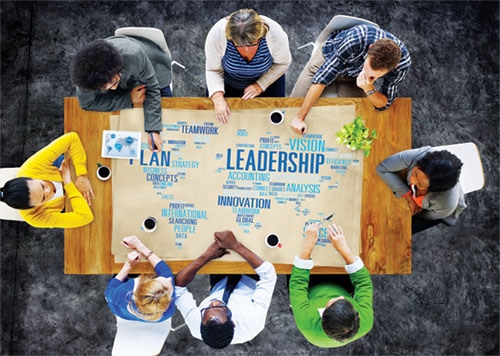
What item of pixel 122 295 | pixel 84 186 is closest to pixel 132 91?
pixel 84 186

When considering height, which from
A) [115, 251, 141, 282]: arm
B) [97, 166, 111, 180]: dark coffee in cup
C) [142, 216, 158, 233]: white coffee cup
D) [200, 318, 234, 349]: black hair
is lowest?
[200, 318, 234, 349]: black hair

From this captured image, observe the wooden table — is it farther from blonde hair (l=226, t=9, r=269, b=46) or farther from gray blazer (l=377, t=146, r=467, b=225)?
blonde hair (l=226, t=9, r=269, b=46)

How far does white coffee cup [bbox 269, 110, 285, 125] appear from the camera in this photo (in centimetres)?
239

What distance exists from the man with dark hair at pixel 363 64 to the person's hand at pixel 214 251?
29.7 inches

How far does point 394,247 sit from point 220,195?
3.24 feet

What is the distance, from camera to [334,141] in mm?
2383

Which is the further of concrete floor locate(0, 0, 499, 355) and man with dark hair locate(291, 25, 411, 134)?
concrete floor locate(0, 0, 499, 355)

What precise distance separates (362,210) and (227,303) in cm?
91

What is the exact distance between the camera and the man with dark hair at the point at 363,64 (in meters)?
2.12

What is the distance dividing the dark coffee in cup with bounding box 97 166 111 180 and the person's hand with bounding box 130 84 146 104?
394mm

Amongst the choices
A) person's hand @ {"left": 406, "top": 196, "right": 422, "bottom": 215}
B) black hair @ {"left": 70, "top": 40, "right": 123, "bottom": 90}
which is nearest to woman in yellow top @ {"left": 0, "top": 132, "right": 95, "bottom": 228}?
black hair @ {"left": 70, "top": 40, "right": 123, "bottom": 90}

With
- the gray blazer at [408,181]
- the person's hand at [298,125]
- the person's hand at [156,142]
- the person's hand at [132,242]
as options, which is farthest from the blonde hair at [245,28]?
the person's hand at [132,242]

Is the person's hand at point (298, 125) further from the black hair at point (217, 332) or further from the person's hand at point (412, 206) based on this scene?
the black hair at point (217, 332)

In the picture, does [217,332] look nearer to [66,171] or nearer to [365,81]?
[66,171]
